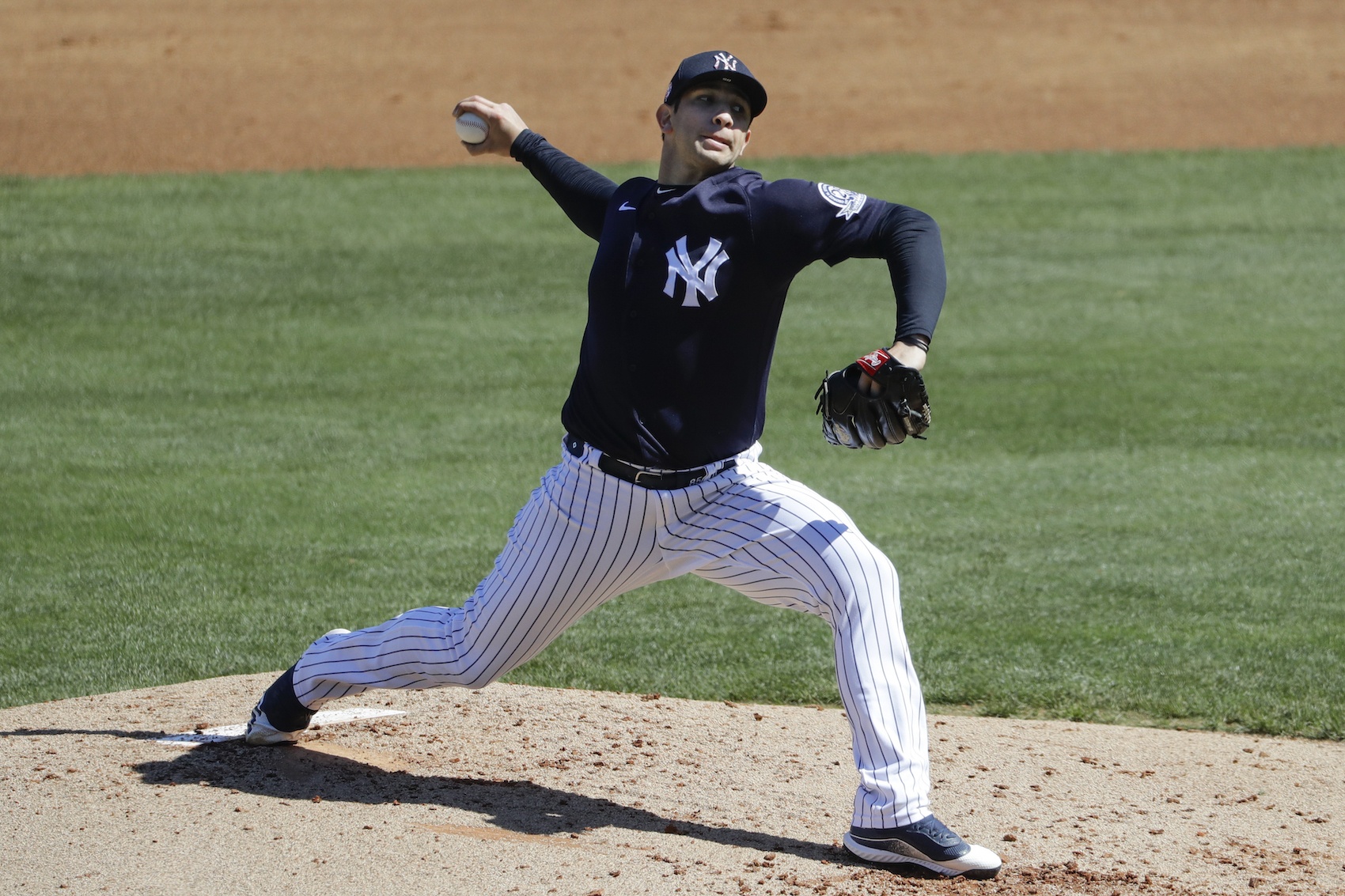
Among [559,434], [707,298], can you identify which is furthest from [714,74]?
[559,434]

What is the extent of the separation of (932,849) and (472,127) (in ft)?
7.15

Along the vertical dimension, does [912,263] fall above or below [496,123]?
below

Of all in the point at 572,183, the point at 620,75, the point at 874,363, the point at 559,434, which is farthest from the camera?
the point at 620,75

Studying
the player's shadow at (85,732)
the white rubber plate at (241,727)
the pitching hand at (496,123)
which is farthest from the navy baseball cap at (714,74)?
the player's shadow at (85,732)

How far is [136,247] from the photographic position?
13.0 metres

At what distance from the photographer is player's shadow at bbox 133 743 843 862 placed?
11.7ft

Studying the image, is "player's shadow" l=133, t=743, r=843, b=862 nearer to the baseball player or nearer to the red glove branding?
the baseball player

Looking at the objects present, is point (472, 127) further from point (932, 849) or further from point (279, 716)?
point (932, 849)

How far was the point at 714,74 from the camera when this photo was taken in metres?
3.50

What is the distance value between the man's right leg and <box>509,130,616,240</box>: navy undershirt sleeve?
25.4 inches

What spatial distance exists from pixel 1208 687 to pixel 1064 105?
15.3m

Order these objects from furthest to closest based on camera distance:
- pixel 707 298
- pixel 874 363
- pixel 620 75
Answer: pixel 620 75, pixel 707 298, pixel 874 363

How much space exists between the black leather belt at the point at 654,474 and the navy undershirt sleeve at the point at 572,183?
607mm

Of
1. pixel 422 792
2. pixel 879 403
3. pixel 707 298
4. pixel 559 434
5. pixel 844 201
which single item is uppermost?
pixel 844 201
